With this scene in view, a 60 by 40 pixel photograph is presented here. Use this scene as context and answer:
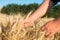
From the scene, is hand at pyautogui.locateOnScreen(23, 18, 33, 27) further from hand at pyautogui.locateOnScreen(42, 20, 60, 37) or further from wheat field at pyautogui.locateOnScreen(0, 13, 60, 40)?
hand at pyautogui.locateOnScreen(42, 20, 60, 37)

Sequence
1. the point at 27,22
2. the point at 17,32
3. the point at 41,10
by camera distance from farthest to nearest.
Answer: the point at 41,10
the point at 27,22
the point at 17,32

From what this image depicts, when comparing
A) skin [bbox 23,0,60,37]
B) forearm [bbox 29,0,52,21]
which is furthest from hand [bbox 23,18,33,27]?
forearm [bbox 29,0,52,21]

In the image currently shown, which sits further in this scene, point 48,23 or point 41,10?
point 41,10

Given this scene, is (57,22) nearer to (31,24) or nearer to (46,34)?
(46,34)

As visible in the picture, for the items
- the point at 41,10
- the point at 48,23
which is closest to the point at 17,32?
the point at 48,23

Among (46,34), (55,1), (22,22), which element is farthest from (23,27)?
(55,1)

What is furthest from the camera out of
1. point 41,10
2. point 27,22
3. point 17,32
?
point 41,10

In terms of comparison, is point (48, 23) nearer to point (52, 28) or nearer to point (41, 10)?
point (52, 28)

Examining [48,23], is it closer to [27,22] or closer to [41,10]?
[27,22]

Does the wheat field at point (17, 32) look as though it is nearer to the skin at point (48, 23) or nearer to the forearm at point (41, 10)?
the skin at point (48, 23)

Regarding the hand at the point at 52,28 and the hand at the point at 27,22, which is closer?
the hand at the point at 52,28

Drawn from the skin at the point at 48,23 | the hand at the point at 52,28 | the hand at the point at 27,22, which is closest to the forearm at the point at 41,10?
the skin at the point at 48,23

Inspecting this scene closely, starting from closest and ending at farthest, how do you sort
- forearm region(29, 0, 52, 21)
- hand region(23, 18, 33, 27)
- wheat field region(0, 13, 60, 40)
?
1. wheat field region(0, 13, 60, 40)
2. hand region(23, 18, 33, 27)
3. forearm region(29, 0, 52, 21)

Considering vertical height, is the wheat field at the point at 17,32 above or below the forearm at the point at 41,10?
below
